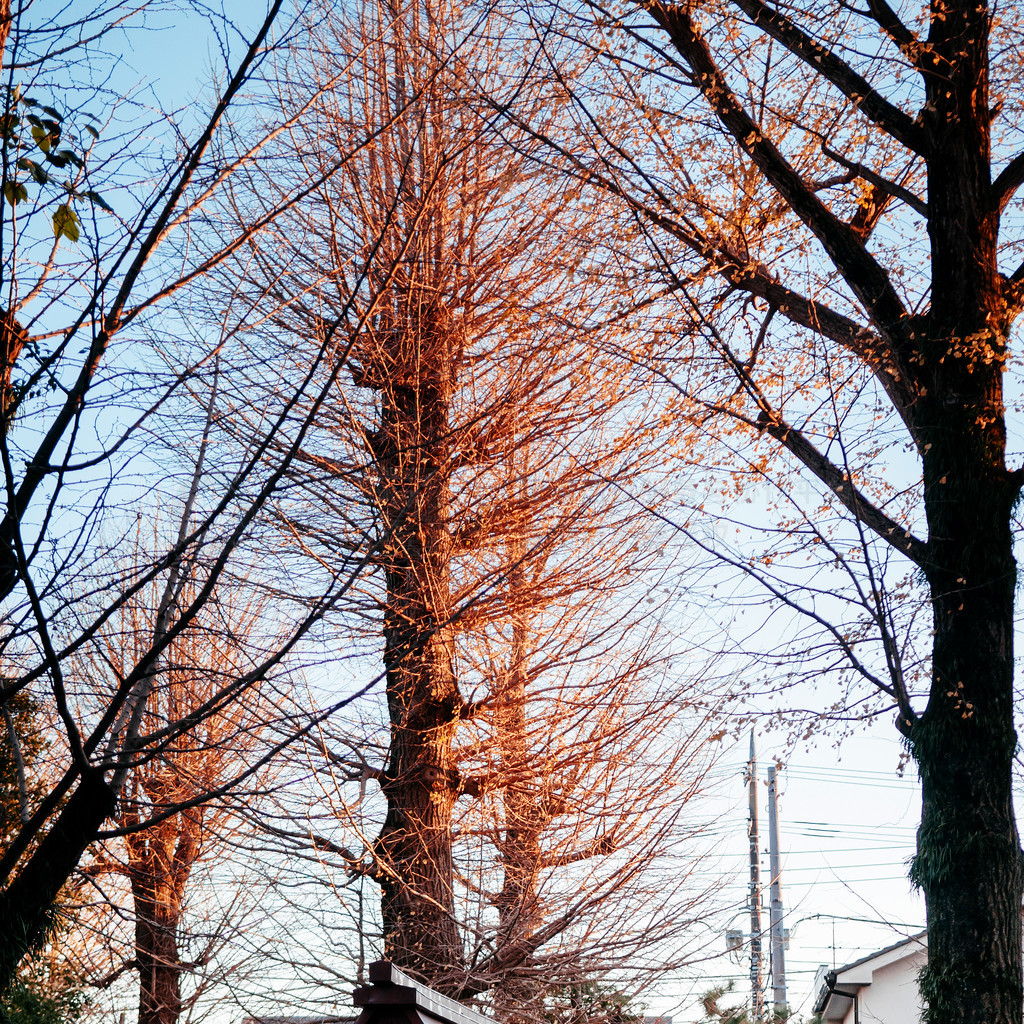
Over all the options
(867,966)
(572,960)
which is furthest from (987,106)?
(867,966)

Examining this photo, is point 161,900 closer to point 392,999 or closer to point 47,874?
point 392,999

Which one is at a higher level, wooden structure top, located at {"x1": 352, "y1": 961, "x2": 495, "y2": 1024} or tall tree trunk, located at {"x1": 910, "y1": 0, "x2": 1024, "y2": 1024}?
tall tree trunk, located at {"x1": 910, "y1": 0, "x2": 1024, "y2": 1024}

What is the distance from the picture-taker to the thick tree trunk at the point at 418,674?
689cm

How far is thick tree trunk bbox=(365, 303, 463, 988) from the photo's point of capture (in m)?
6.89

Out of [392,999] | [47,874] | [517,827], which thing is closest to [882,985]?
[517,827]

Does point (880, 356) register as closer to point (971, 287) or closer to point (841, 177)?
point (971, 287)

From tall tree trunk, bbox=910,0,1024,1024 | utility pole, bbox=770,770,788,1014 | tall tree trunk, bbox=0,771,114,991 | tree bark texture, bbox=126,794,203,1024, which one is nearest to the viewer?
tall tree trunk, bbox=0,771,114,991

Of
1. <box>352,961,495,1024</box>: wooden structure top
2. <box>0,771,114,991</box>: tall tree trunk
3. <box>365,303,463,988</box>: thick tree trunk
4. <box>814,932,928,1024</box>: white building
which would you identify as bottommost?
<box>814,932,928,1024</box>: white building

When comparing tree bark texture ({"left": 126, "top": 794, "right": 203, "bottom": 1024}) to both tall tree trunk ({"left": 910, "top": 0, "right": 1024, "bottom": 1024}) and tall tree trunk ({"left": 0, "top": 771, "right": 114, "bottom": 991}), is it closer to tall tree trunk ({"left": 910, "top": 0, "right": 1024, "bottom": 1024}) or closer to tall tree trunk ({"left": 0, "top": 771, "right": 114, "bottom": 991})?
tall tree trunk ({"left": 0, "top": 771, "right": 114, "bottom": 991})

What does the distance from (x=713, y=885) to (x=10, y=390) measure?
20.5 feet

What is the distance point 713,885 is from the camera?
7516mm

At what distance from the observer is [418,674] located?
7.23 meters

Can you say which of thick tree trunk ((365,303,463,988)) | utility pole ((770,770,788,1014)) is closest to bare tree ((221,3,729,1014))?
thick tree trunk ((365,303,463,988))

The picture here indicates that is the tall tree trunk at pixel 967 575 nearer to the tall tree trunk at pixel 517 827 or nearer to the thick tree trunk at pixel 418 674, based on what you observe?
the tall tree trunk at pixel 517 827
